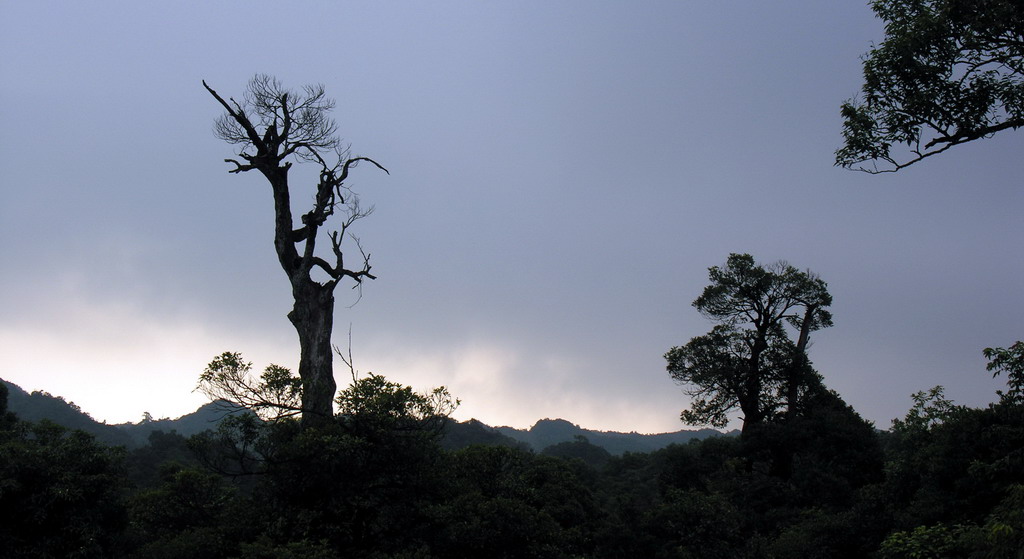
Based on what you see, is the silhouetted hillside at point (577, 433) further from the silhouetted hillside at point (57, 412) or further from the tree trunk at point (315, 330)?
the tree trunk at point (315, 330)

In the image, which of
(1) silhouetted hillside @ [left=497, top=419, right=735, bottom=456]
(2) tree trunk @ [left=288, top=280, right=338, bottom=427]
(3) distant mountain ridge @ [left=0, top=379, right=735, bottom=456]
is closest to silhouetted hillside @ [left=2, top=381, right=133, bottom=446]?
(3) distant mountain ridge @ [left=0, top=379, right=735, bottom=456]

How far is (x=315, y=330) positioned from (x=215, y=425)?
1381 inches

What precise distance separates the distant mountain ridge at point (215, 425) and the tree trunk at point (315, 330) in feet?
7.78

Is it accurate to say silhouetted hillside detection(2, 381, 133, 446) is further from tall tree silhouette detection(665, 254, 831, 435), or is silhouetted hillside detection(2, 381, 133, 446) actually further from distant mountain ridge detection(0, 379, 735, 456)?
tall tree silhouette detection(665, 254, 831, 435)

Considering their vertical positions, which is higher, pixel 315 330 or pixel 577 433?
pixel 577 433

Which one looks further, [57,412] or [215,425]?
[57,412]

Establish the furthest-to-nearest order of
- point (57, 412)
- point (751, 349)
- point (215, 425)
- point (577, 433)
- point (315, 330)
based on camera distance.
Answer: point (577, 433)
point (57, 412)
point (215, 425)
point (751, 349)
point (315, 330)

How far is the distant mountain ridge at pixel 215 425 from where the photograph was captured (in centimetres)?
8269

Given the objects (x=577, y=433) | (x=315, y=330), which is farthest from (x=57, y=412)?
(x=577, y=433)

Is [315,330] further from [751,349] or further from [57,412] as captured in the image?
[57,412]

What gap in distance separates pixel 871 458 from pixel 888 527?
517 inches

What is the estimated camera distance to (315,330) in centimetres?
1680

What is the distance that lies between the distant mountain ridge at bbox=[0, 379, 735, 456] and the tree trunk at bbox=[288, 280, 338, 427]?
7.78 feet

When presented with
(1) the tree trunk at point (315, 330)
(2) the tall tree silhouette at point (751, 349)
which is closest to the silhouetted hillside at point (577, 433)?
(2) the tall tree silhouette at point (751, 349)
